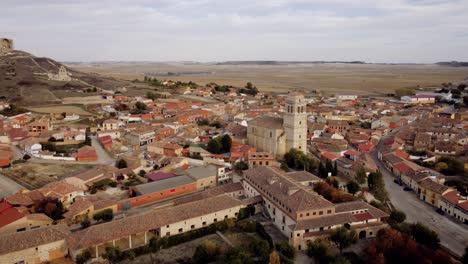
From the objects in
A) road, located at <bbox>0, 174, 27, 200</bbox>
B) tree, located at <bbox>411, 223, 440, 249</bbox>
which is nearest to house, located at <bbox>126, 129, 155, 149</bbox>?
road, located at <bbox>0, 174, 27, 200</bbox>

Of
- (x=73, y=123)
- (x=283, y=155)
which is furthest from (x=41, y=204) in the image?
(x=73, y=123)

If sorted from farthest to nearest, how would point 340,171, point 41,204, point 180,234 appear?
point 340,171, point 41,204, point 180,234

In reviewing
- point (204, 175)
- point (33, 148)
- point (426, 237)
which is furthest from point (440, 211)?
point (33, 148)

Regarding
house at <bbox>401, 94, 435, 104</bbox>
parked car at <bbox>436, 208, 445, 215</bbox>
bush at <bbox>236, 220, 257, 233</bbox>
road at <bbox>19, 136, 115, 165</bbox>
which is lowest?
parked car at <bbox>436, 208, 445, 215</bbox>

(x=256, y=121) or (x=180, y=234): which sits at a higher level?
(x=256, y=121)

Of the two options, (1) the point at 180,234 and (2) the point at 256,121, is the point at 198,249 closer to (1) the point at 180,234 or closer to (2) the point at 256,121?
(1) the point at 180,234

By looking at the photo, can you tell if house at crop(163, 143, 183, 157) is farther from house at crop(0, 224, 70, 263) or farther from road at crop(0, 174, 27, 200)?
house at crop(0, 224, 70, 263)
